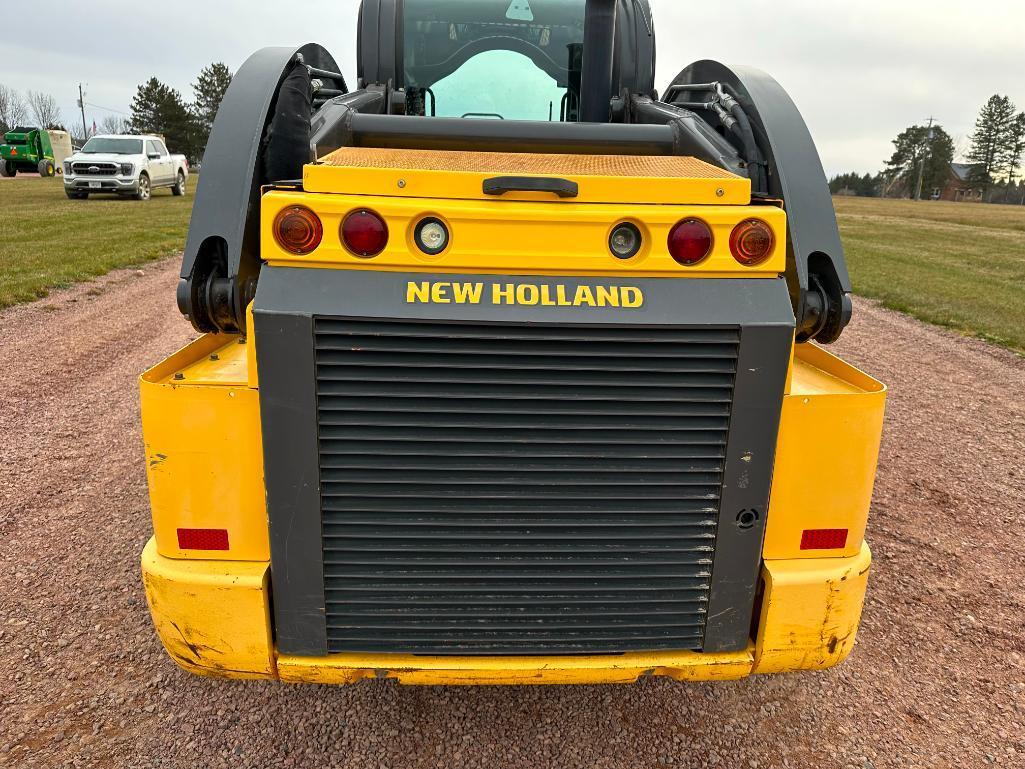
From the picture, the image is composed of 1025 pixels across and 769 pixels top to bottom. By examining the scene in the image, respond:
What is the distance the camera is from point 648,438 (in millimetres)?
2150

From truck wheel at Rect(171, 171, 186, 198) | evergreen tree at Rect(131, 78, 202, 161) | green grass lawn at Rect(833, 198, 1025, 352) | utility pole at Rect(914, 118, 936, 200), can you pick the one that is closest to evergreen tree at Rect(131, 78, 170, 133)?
evergreen tree at Rect(131, 78, 202, 161)

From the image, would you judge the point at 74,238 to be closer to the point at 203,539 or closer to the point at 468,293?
the point at 203,539

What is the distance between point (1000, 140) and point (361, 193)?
100625 millimetres

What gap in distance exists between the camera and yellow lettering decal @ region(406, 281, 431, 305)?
2012 millimetres

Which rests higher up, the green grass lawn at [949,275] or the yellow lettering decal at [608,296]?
the yellow lettering decal at [608,296]

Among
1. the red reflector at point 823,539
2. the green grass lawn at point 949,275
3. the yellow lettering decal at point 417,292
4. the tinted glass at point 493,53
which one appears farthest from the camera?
the green grass lawn at point 949,275

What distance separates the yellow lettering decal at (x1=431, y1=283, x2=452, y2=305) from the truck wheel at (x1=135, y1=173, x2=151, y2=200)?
23926mm

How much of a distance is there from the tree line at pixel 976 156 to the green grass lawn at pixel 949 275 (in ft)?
197

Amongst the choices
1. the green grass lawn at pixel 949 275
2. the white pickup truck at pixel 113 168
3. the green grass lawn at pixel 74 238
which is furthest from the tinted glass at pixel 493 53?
the white pickup truck at pixel 113 168

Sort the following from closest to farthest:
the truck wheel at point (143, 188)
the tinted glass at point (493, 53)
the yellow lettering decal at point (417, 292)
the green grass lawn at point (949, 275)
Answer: the yellow lettering decal at point (417, 292), the tinted glass at point (493, 53), the green grass lawn at point (949, 275), the truck wheel at point (143, 188)

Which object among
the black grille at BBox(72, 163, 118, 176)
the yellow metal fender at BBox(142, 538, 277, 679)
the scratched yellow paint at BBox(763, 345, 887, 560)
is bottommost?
the yellow metal fender at BBox(142, 538, 277, 679)

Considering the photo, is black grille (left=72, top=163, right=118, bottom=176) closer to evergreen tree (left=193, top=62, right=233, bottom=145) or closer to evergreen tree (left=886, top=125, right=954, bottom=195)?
evergreen tree (left=193, top=62, right=233, bottom=145)

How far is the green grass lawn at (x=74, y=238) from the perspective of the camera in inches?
401

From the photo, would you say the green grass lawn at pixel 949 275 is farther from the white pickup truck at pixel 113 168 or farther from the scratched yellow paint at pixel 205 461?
the white pickup truck at pixel 113 168
